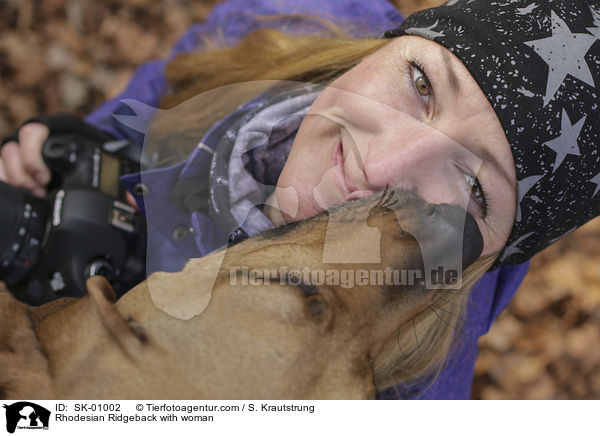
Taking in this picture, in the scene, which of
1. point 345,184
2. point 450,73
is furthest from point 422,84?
point 345,184

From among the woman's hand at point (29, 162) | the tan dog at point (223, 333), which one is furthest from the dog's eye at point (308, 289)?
the woman's hand at point (29, 162)

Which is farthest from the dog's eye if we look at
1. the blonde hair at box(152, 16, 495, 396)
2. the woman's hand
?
the woman's hand

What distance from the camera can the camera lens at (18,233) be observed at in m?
0.50

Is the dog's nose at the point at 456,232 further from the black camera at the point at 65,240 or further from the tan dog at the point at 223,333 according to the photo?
the black camera at the point at 65,240

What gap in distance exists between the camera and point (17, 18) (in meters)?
0.82

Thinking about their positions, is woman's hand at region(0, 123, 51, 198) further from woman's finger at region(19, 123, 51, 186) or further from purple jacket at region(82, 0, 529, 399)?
purple jacket at region(82, 0, 529, 399)

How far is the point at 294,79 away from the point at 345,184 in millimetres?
240

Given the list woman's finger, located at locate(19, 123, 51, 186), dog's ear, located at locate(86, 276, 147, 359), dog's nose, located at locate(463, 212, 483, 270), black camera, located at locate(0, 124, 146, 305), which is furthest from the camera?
woman's finger, located at locate(19, 123, 51, 186)

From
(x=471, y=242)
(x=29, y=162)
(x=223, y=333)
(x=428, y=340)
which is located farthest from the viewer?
(x=29, y=162)

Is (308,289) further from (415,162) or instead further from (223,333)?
(415,162)

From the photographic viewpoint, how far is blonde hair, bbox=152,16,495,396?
45 centimetres

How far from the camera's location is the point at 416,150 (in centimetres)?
43

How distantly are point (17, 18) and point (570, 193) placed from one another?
902 mm
